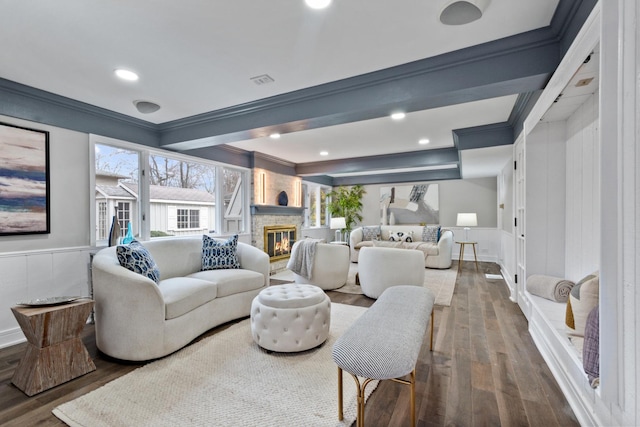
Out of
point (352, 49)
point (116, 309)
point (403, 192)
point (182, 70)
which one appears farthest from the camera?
point (403, 192)

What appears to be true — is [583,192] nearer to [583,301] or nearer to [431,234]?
[583,301]

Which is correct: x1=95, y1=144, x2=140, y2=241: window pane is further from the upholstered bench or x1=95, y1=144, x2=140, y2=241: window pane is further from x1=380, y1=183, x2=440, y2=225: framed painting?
x1=380, y1=183, x2=440, y2=225: framed painting

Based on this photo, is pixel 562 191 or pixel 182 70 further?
pixel 562 191

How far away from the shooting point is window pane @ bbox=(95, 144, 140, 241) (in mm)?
3558

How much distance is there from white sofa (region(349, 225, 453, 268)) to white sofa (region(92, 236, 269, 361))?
327cm

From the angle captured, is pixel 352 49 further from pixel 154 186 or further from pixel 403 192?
pixel 403 192

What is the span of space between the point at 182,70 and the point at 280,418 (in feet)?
8.73

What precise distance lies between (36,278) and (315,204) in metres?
6.43

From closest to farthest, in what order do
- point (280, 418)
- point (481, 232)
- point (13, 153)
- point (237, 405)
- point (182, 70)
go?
point (280, 418)
point (237, 405)
point (182, 70)
point (13, 153)
point (481, 232)

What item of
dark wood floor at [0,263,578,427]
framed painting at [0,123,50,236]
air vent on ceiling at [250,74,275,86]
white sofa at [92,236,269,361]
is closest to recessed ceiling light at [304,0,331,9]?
air vent on ceiling at [250,74,275,86]

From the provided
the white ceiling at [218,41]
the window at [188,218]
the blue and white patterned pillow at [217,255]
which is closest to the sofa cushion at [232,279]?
the blue and white patterned pillow at [217,255]

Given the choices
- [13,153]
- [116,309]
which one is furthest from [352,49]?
[13,153]

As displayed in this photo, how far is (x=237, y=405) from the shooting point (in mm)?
1769

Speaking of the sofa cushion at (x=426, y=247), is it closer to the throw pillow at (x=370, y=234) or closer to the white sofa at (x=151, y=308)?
the throw pillow at (x=370, y=234)
